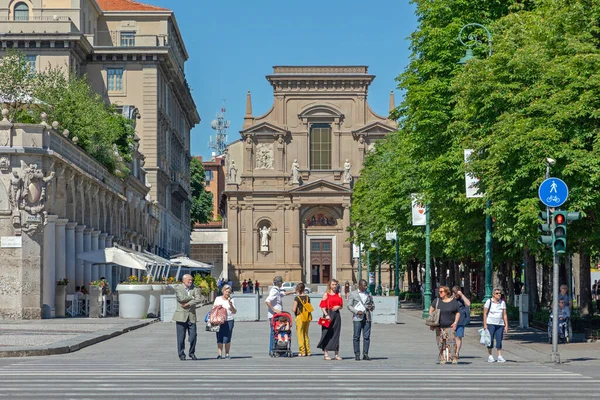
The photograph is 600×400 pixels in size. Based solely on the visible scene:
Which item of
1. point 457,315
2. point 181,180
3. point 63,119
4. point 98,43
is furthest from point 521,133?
point 181,180

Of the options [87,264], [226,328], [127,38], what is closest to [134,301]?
[87,264]

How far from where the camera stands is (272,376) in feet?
64.2

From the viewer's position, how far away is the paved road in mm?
16516

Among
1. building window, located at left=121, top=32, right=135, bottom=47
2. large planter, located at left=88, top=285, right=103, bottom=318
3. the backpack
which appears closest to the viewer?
the backpack

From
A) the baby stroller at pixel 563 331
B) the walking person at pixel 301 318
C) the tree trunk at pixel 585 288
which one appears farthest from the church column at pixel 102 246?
the walking person at pixel 301 318

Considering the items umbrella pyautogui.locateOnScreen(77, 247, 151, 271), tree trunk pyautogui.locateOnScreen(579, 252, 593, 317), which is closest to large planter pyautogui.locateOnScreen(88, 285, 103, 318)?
umbrella pyautogui.locateOnScreen(77, 247, 151, 271)

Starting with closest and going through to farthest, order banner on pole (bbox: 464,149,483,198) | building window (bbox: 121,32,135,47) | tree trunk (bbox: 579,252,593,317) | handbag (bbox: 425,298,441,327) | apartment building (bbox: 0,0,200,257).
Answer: handbag (bbox: 425,298,441,327) → banner on pole (bbox: 464,149,483,198) → tree trunk (bbox: 579,252,593,317) → apartment building (bbox: 0,0,200,257) → building window (bbox: 121,32,135,47)

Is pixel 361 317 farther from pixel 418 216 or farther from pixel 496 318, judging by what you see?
pixel 418 216

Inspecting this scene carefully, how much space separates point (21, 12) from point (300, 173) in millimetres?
44932

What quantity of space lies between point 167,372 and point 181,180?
91835mm

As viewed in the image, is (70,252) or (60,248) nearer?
(60,248)

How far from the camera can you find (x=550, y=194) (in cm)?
2406

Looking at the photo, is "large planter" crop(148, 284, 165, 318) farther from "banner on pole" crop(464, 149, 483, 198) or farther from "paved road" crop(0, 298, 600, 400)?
"banner on pole" crop(464, 149, 483, 198)

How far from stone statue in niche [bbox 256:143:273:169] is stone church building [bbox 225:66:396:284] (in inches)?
4.2
